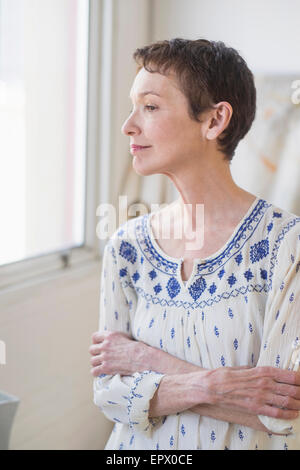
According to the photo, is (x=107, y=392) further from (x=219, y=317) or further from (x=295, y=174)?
(x=295, y=174)

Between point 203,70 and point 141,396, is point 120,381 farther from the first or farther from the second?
point 203,70

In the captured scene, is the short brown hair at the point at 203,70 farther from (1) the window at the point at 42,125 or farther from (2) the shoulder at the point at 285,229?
(1) the window at the point at 42,125

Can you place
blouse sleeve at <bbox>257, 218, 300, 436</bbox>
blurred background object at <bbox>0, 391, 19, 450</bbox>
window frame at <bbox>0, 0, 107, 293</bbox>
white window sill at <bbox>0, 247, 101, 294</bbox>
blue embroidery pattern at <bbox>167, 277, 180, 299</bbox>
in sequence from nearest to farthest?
1. blouse sleeve at <bbox>257, 218, 300, 436</bbox>
2. blue embroidery pattern at <bbox>167, 277, 180, 299</bbox>
3. blurred background object at <bbox>0, 391, 19, 450</bbox>
4. white window sill at <bbox>0, 247, 101, 294</bbox>
5. window frame at <bbox>0, 0, 107, 293</bbox>

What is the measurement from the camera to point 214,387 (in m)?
0.97

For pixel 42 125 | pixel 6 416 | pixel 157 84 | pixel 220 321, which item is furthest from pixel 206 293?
pixel 42 125

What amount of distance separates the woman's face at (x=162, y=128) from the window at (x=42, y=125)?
746 mm

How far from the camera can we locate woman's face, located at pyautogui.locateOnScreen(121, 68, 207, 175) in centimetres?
100

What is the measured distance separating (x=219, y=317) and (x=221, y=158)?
1.00 feet

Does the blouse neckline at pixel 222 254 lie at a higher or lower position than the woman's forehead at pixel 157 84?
lower

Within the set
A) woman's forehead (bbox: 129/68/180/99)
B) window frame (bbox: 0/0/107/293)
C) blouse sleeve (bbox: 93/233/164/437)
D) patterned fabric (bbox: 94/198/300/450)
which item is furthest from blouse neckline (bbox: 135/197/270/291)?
window frame (bbox: 0/0/107/293)

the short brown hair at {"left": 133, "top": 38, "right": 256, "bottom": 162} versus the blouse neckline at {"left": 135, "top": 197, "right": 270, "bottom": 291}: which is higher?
the short brown hair at {"left": 133, "top": 38, "right": 256, "bottom": 162}

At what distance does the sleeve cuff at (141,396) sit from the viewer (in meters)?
1.02

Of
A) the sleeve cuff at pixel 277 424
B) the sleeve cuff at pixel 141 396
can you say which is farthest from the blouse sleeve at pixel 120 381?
the sleeve cuff at pixel 277 424

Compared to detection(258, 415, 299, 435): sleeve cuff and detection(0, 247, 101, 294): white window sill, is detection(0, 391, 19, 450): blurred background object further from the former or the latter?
detection(258, 415, 299, 435): sleeve cuff
